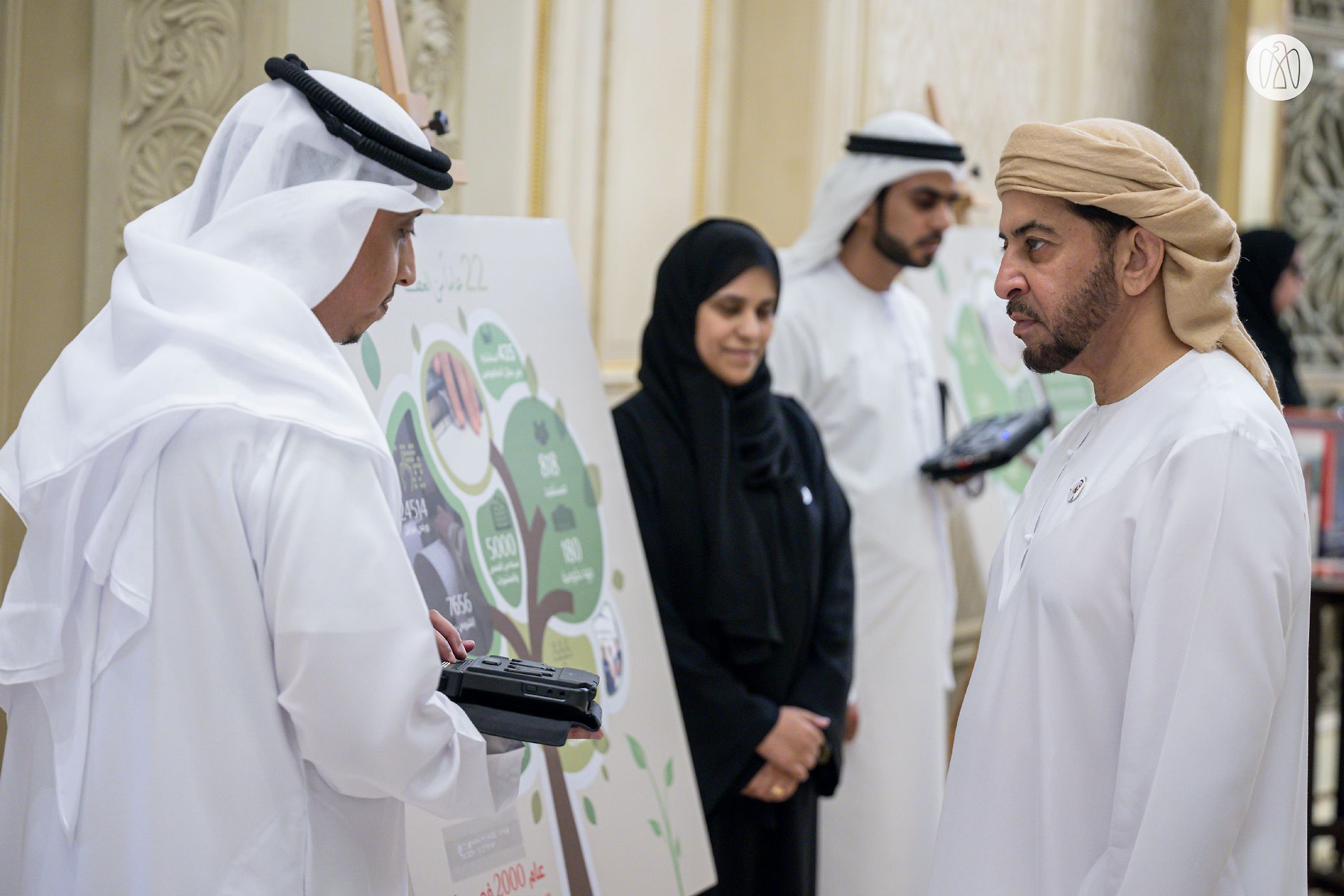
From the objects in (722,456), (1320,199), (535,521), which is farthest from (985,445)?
(1320,199)

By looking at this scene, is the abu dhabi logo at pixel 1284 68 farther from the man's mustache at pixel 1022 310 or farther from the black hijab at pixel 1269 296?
the black hijab at pixel 1269 296

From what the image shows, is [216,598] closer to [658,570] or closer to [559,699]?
[559,699]

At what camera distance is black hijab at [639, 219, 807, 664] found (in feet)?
8.18

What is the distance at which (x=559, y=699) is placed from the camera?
1500 millimetres

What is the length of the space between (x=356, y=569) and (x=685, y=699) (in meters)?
1.27

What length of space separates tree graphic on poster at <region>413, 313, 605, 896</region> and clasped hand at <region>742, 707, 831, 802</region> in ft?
1.45

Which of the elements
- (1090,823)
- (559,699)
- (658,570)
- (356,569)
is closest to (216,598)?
(356,569)

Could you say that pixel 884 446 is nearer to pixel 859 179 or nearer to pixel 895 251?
pixel 895 251

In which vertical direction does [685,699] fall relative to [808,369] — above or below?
below

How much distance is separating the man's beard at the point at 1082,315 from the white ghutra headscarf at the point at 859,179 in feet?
5.87

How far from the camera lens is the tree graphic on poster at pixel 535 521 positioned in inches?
81.4

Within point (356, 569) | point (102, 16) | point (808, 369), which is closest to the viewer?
point (356, 569)

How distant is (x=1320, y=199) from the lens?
6.22 m

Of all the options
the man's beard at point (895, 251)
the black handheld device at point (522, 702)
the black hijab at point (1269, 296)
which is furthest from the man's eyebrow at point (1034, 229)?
the black hijab at point (1269, 296)
